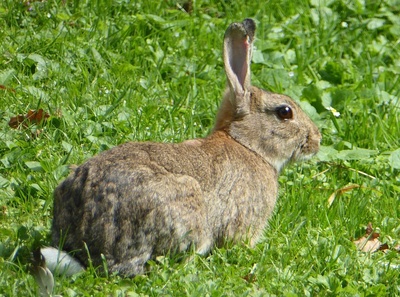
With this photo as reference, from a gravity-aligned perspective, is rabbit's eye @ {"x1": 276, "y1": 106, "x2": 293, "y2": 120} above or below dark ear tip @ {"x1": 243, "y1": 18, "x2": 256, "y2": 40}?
below

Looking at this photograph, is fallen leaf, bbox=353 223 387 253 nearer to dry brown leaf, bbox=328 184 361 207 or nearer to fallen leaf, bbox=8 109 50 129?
dry brown leaf, bbox=328 184 361 207

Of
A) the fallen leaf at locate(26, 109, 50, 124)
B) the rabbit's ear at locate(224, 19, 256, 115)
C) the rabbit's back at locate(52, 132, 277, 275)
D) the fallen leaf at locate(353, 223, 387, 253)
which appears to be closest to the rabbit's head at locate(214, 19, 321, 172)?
the rabbit's ear at locate(224, 19, 256, 115)

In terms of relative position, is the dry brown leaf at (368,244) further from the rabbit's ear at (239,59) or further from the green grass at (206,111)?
the rabbit's ear at (239,59)

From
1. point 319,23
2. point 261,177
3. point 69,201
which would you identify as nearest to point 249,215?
point 261,177

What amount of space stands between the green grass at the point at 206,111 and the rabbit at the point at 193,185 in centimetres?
14

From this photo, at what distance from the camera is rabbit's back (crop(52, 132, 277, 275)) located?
5707 mm

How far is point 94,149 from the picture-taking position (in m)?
7.23

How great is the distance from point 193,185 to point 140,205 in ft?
1.51

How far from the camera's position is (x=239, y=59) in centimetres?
703

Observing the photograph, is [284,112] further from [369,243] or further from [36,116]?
[36,116]

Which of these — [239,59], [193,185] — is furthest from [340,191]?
[193,185]

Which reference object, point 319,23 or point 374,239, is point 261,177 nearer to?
point 374,239

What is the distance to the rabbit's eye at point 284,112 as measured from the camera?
7027mm

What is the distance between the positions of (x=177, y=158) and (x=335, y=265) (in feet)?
3.77
